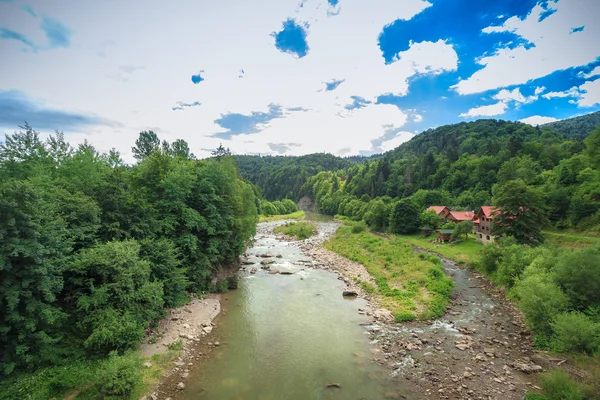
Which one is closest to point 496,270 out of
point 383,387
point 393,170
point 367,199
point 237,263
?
point 383,387

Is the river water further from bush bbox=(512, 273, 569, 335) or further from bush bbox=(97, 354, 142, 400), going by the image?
bush bbox=(512, 273, 569, 335)

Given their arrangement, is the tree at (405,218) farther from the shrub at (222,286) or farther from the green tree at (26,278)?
the green tree at (26,278)

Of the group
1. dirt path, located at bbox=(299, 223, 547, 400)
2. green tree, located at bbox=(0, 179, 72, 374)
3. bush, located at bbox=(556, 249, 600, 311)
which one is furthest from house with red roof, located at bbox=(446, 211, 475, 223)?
green tree, located at bbox=(0, 179, 72, 374)

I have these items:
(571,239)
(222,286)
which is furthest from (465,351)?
(571,239)

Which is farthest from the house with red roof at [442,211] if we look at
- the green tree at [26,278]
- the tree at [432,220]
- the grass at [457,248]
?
the green tree at [26,278]

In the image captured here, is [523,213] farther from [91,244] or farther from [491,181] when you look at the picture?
[491,181]
